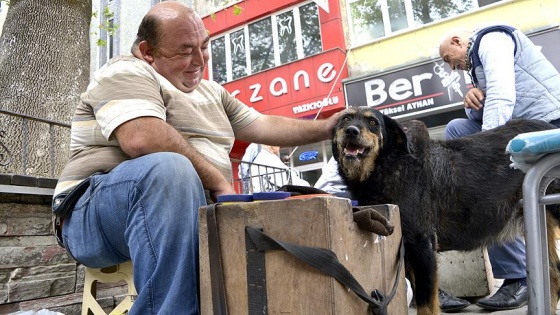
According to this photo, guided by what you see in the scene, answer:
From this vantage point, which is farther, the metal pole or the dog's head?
the dog's head

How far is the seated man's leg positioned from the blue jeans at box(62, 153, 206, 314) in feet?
7.60

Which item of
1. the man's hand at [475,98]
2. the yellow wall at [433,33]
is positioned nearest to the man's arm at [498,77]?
the man's hand at [475,98]

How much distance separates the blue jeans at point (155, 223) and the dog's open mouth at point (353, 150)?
1426 millimetres

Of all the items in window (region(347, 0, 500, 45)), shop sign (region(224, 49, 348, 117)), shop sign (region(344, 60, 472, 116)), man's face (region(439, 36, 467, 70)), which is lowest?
man's face (region(439, 36, 467, 70))

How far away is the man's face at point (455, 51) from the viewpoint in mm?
3012

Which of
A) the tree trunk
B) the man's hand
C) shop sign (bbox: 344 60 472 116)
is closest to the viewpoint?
the man's hand

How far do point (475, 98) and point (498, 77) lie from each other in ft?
1.15

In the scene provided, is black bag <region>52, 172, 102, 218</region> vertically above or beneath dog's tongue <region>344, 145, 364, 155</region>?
beneath

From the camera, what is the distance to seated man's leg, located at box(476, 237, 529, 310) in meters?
2.71

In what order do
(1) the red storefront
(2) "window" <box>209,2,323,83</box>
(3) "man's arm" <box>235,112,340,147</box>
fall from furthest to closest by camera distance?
(2) "window" <box>209,2,323,83</box>
(1) the red storefront
(3) "man's arm" <box>235,112,340,147</box>

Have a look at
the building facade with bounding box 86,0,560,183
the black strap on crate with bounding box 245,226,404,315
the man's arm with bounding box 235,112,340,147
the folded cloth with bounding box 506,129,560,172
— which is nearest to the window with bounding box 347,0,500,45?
the building facade with bounding box 86,0,560,183

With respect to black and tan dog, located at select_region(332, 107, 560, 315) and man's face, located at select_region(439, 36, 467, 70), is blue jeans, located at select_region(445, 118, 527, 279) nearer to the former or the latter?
black and tan dog, located at select_region(332, 107, 560, 315)

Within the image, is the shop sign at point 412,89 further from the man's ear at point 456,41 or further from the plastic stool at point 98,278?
the plastic stool at point 98,278

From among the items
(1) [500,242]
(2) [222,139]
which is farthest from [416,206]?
(2) [222,139]
